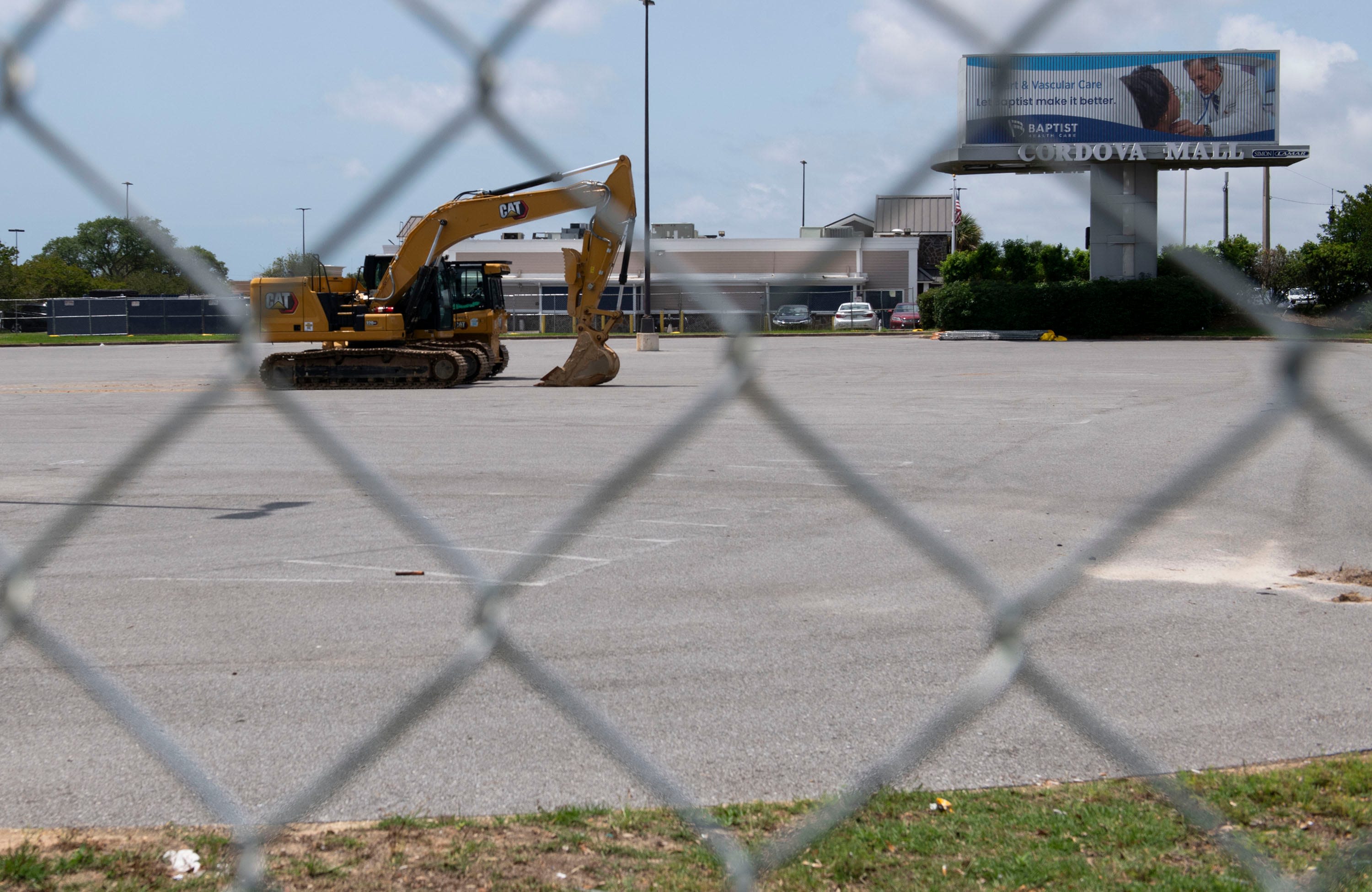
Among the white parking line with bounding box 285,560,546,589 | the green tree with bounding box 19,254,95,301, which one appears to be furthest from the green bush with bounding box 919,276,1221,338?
the white parking line with bounding box 285,560,546,589

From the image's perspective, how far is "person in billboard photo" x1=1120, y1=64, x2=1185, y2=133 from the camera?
2561 millimetres

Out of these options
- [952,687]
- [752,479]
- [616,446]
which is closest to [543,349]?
[616,446]

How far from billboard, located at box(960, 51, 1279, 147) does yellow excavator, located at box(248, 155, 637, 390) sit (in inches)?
545

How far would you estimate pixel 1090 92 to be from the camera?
5027 millimetres

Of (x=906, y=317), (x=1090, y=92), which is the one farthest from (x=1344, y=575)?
(x=906, y=317)

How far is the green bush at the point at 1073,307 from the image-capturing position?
35625 mm

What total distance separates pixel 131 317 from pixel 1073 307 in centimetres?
4019

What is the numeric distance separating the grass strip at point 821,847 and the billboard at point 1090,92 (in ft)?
6.03

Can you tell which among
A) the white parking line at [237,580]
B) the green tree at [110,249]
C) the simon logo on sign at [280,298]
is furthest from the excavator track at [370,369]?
the green tree at [110,249]

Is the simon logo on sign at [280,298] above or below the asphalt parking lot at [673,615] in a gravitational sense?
above

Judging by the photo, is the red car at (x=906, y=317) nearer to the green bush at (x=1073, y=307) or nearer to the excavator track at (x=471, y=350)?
the green bush at (x=1073, y=307)

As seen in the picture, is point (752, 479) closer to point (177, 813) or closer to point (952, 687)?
point (952, 687)

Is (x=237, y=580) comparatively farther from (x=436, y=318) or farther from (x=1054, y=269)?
(x=1054, y=269)

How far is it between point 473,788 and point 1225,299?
3.05 metres
